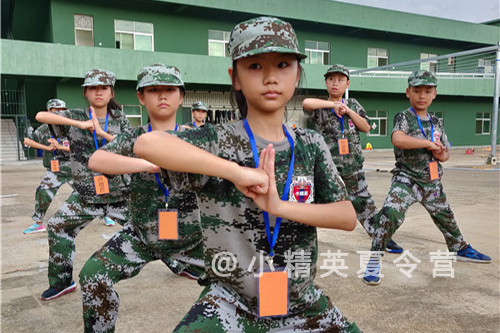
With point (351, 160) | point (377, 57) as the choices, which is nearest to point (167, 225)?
point (351, 160)

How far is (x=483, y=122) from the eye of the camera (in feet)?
91.3

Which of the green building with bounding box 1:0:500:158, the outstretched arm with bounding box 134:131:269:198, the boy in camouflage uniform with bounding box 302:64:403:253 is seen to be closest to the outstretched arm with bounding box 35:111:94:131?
the outstretched arm with bounding box 134:131:269:198

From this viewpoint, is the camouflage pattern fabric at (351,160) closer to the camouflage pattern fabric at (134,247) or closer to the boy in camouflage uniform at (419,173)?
the boy in camouflage uniform at (419,173)

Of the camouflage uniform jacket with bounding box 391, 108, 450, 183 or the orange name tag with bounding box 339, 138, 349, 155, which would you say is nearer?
the camouflage uniform jacket with bounding box 391, 108, 450, 183

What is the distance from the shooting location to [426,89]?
4000mm

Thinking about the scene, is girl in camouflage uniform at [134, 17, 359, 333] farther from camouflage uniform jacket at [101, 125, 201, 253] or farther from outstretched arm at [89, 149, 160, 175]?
camouflage uniform jacket at [101, 125, 201, 253]

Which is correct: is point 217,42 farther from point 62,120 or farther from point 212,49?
point 62,120

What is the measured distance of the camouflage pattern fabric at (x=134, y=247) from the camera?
7.81 feet

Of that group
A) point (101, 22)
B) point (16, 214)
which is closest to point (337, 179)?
point (16, 214)

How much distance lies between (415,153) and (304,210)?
295cm

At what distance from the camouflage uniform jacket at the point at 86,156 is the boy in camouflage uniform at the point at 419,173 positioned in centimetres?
237

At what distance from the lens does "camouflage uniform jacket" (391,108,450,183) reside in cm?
400

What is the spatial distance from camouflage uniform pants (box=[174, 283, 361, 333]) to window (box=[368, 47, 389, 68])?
24.8 meters

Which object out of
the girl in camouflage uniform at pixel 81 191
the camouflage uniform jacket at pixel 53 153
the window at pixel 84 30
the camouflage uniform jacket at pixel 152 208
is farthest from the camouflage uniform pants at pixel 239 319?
the window at pixel 84 30
